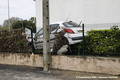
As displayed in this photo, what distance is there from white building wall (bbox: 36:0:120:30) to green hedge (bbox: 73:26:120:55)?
925 centimetres

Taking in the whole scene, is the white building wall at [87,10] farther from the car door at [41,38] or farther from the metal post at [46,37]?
the metal post at [46,37]

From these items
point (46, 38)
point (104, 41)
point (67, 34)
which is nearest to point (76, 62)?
point (67, 34)

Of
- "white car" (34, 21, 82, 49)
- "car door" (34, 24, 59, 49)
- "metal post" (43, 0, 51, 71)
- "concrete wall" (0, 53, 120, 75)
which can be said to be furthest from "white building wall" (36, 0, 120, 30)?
"metal post" (43, 0, 51, 71)

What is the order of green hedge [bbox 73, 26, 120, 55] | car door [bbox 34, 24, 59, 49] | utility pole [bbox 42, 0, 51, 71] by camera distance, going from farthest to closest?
car door [bbox 34, 24, 59, 49]
utility pole [bbox 42, 0, 51, 71]
green hedge [bbox 73, 26, 120, 55]

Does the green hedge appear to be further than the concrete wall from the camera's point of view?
Yes

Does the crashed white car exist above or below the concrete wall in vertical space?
above

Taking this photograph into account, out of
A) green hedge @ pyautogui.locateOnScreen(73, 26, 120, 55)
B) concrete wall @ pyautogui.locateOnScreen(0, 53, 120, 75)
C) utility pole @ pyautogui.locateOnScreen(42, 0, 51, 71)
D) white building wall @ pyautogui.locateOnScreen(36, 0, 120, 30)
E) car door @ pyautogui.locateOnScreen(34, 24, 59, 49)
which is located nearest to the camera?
concrete wall @ pyautogui.locateOnScreen(0, 53, 120, 75)

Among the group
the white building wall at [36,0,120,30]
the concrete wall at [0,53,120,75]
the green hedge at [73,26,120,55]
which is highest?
the white building wall at [36,0,120,30]

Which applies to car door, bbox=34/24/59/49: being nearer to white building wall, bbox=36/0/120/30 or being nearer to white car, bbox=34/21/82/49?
white car, bbox=34/21/82/49

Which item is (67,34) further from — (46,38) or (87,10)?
(87,10)

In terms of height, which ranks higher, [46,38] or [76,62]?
[46,38]

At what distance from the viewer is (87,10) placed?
16.4 meters

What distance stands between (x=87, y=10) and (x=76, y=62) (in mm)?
11285

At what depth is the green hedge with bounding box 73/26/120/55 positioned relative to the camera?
19.7 ft
